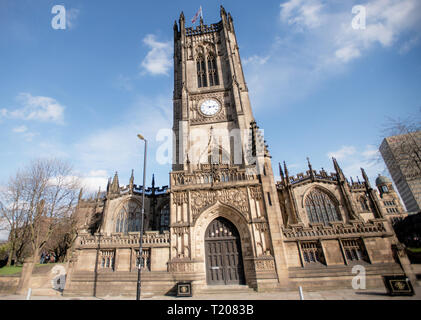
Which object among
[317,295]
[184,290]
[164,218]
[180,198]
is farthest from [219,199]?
[164,218]

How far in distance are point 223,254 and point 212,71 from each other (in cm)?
2563

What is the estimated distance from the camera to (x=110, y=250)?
16547 mm

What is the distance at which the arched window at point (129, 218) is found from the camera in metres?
26.0

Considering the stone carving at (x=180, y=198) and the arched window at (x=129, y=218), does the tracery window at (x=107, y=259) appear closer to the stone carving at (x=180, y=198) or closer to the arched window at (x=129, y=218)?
the stone carving at (x=180, y=198)

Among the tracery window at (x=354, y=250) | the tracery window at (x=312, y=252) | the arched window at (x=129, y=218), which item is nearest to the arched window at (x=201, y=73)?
the arched window at (x=129, y=218)

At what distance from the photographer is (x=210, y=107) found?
28.0m

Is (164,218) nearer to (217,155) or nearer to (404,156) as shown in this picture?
(217,155)

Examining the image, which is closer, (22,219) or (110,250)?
(110,250)

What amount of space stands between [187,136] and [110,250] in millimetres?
13875

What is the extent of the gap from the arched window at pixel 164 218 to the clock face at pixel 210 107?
1292 cm
